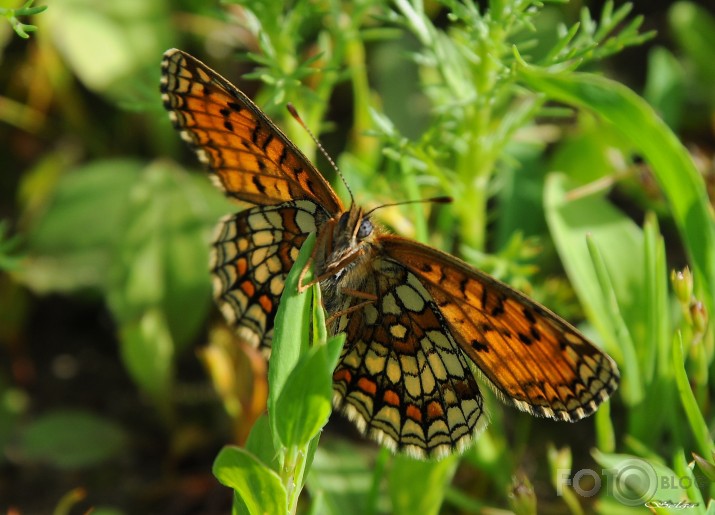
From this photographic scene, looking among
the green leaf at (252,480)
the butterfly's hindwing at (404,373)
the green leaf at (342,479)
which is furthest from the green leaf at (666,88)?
the green leaf at (252,480)

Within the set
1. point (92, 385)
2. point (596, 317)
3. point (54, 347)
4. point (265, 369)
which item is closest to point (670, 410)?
point (596, 317)

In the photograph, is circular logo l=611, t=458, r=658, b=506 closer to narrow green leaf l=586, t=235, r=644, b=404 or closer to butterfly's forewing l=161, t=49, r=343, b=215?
narrow green leaf l=586, t=235, r=644, b=404

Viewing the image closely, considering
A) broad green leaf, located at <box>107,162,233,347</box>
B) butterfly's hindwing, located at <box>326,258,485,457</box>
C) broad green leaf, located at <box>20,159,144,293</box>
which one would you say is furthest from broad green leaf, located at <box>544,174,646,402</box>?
broad green leaf, located at <box>20,159,144,293</box>

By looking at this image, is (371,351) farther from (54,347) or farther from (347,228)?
(54,347)

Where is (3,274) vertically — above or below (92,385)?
above

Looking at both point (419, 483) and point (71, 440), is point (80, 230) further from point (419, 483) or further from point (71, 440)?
point (419, 483)

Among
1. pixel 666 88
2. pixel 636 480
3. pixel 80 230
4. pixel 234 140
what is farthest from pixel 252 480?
pixel 666 88

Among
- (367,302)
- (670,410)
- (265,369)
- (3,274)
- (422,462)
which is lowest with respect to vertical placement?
(3,274)
